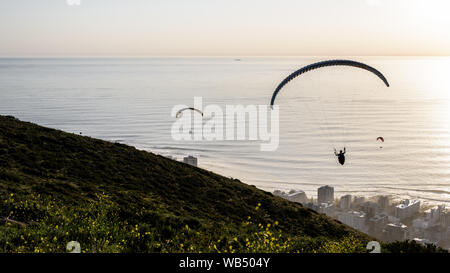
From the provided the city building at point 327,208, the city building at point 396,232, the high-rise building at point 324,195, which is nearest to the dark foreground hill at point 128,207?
the city building at point 396,232

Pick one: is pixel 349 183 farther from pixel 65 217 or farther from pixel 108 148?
pixel 65 217

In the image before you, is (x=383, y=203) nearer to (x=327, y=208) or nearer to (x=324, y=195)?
(x=324, y=195)

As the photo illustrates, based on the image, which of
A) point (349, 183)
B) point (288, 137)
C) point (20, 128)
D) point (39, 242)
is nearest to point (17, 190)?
point (39, 242)

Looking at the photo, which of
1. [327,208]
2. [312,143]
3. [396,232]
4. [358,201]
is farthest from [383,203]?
[312,143]

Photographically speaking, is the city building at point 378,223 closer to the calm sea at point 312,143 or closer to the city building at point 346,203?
the city building at point 346,203

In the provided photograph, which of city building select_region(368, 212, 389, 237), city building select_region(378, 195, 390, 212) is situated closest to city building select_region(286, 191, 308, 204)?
city building select_region(368, 212, 389, 237)

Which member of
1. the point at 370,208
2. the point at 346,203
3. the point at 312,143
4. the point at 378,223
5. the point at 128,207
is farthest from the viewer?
the point at 312,143
